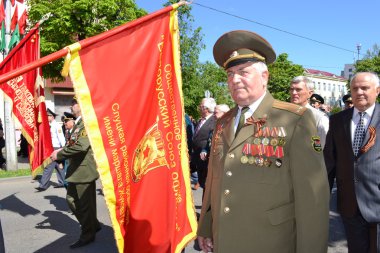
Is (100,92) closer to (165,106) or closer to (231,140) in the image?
(165,106)

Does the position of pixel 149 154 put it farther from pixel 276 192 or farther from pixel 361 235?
pixel 361 235

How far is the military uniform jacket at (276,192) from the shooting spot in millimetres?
2182

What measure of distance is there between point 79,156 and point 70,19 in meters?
16.1

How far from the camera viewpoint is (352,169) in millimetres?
3607

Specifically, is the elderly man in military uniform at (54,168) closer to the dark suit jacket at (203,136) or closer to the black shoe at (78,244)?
the dark suit jacket at (203,136)

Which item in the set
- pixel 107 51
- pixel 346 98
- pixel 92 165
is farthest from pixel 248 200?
pixel 346 98

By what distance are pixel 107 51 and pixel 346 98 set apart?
7.00 m

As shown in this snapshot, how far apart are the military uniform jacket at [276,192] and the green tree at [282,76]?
176ft

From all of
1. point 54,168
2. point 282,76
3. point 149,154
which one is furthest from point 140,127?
point 282,76

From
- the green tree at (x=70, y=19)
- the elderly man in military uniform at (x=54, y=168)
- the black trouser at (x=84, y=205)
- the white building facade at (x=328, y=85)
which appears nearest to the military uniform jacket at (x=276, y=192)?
the black trouser at (x=84, y=205)

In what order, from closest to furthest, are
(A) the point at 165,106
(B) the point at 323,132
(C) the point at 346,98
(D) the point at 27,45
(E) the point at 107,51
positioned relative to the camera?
(E) the point at 107,51, (A) the point at 165,106, (B) the point at 323,132, (D) the point at 27,45, (C) the point at 346,98

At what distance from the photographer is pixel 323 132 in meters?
4.49

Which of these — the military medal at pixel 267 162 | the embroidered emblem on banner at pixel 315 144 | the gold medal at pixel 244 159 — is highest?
the embroidered emblem on banner at pixel 315 144

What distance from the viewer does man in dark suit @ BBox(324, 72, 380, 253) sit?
138 inches
